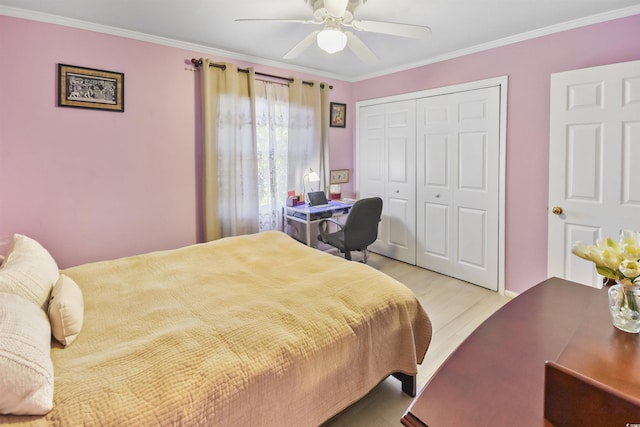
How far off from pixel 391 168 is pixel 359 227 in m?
1.14

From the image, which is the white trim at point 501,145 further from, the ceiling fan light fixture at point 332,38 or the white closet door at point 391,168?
the ceiling fan light fixture at point 332,38

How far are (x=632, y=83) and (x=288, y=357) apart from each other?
2.95 metres

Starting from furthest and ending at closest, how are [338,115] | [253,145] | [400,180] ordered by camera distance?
1. [338,115]
2. [400,180]
3. [253,145]

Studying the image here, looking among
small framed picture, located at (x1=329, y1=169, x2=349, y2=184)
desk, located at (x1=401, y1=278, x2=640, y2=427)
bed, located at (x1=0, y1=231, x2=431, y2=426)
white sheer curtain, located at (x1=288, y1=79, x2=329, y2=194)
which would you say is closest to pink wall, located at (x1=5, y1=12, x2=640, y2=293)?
bed, located at (x1=0, y1=231, x2=431, y2=426)

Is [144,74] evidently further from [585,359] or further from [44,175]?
[585,359]

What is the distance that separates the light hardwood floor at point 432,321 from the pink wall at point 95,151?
2268 millimetres

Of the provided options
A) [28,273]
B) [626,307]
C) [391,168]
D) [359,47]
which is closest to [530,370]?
[626,307]

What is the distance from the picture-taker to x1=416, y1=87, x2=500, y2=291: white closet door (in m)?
3.26

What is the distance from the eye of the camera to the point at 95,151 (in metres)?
2.76

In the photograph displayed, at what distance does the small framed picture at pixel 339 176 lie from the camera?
4426 millimetres

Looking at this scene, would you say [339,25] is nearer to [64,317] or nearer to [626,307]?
[626,307]

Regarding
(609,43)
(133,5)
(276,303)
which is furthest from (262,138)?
(609,43)

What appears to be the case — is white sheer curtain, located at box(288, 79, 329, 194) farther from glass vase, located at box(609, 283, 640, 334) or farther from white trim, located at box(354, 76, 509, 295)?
glass vase, located at box(609, 283, 640, 334)

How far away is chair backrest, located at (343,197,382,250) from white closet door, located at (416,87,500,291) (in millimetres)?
736
